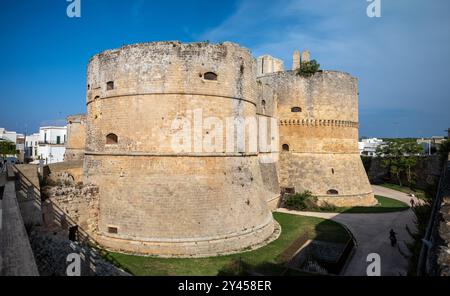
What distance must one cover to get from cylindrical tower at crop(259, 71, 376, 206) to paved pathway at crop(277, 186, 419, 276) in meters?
2.85

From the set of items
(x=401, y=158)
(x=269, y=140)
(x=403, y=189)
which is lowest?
(x=403, y=189)

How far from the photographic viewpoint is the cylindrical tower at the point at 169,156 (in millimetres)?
12430

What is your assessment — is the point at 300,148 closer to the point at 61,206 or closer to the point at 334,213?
the point at 334,213

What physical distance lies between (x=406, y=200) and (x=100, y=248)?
23.4m

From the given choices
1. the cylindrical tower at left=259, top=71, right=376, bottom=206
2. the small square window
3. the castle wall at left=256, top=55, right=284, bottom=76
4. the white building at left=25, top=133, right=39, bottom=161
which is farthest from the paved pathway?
the white building at left=25, top=133, right=39, bottom=161

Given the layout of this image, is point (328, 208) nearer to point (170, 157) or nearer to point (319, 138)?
point (319, 138)

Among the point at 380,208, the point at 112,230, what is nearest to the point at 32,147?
the point at 112,230

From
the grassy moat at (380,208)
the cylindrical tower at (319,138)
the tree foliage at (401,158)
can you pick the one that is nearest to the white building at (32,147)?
the cylindrical tower at (319,138)

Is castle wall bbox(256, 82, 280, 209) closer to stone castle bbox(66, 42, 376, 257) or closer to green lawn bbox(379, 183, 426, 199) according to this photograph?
stone castle bbox(66, 42, 376, 257)

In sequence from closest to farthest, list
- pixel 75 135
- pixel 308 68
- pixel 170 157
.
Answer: pixel 170 157
pixel 308 68
pixel 75 135

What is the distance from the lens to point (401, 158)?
30453 mm

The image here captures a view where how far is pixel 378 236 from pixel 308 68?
13.0 m

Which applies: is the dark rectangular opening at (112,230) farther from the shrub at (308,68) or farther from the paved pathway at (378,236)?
the shrub at (308,68)
